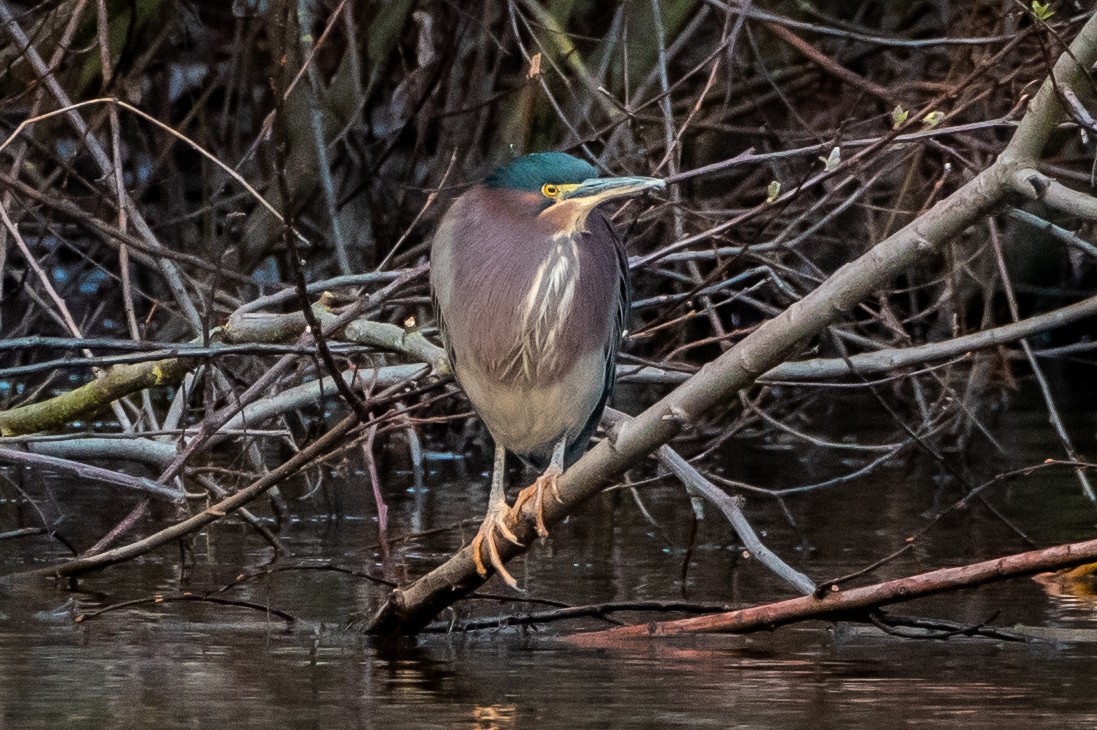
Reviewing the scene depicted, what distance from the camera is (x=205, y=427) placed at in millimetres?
4500

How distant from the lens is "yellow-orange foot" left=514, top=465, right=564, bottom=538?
3.80m

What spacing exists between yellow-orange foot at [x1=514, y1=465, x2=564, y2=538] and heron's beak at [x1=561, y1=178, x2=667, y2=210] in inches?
26.0

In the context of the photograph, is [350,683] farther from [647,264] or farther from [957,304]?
[957,304]

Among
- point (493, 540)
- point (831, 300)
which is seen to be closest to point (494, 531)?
point (493, 540)

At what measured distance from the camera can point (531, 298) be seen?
424cm

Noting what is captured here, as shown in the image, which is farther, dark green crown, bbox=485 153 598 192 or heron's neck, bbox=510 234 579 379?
A: heron's neck, bbox=510 234 579 379

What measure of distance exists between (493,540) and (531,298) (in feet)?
1.99

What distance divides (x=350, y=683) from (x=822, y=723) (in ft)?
3.41

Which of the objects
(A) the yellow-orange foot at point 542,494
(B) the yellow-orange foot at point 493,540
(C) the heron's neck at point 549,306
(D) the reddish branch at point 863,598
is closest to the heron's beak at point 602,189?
(C) the heron's neck at point 549,306

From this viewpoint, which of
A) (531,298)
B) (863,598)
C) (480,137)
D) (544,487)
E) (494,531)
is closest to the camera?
(863,598)

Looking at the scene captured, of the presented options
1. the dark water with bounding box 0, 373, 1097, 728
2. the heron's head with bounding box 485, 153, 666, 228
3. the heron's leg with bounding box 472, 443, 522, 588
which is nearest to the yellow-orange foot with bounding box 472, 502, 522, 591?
the heron's leg with bounding box 472, 443, 522, 588

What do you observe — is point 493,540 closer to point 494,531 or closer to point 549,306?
point 494,531

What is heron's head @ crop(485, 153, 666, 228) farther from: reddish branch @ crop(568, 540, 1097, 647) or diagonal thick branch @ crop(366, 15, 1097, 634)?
reddish branch @ crop(568, 540, 1097, 647)

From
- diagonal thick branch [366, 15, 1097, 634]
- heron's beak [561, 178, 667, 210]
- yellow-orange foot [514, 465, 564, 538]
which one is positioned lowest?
yellow-orange foot [514, 465, 564, 538]
